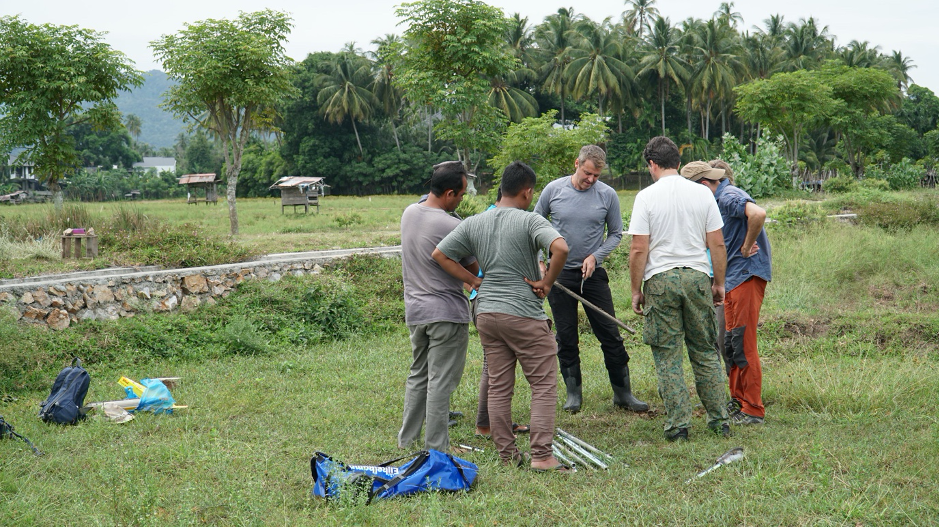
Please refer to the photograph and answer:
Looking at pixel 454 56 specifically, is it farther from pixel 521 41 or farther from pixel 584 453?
pixel 521 41

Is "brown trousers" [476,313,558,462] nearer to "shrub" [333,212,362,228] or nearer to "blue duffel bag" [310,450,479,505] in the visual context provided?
"blue duffel bag" [310,450,479,505]

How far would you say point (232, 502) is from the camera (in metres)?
3.70

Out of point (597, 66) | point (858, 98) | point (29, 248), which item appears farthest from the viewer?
point (597, 66)

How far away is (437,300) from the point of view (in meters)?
4.46

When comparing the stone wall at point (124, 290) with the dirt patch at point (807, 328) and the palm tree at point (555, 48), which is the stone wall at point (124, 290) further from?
the palm tree at point (555, 48)

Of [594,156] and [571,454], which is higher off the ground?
[594,156]

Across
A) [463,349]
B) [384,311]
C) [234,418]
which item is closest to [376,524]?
[463,349]

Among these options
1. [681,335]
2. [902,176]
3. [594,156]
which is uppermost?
[902,176]

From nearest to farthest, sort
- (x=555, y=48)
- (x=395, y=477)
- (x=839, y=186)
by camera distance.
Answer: (x=395, y=477)
(x=839, y=186)
(x=555, y=48)

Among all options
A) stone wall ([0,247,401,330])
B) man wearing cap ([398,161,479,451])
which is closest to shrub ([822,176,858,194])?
stone wall ([0,247,401,330])

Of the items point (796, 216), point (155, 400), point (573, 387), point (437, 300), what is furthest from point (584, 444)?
point (796, 216)

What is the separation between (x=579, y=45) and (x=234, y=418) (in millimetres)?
45244

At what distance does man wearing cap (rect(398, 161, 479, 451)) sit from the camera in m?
4.46

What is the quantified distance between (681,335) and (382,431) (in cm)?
219
